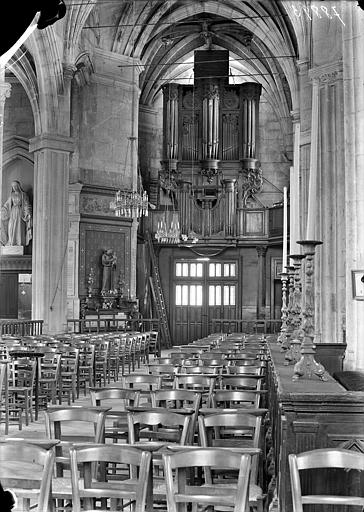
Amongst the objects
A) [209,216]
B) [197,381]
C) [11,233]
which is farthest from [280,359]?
[209,216]

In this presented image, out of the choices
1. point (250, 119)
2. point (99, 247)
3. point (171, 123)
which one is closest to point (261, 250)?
point (250, 119)

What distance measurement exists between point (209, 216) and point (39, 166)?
9.35m

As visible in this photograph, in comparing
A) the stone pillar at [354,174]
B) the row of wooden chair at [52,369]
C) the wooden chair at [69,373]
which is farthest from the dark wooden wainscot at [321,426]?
the wooden chair at [69,373]

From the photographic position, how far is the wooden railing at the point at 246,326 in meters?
29.5

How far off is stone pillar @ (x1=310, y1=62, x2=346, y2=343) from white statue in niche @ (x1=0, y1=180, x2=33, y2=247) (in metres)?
13.4

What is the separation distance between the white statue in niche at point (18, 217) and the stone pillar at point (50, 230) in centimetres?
320

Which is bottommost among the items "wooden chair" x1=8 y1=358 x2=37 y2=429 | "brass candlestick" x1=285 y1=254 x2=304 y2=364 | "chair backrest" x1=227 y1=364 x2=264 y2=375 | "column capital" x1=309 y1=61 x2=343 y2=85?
"wooden chair" x1=8 y1=358 x2=37 y2=429

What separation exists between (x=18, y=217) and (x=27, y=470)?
22.6 meters

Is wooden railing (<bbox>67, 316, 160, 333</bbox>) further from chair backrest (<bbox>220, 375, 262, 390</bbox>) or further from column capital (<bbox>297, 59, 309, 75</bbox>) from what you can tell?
chair backrest (<bbox>220, 375, 262, 390</bbox>)

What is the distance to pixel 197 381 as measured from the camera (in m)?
8.21

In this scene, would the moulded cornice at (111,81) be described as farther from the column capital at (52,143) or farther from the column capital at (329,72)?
the column capital at (329,72)

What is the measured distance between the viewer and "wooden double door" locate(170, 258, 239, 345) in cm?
3161

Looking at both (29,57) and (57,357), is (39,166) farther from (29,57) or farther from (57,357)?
(57,357)

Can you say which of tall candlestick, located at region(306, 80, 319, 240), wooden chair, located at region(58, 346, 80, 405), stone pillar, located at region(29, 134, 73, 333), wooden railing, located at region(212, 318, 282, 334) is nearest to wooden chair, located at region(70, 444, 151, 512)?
tall candlestick, located at region(306, 80, 319, 240)
